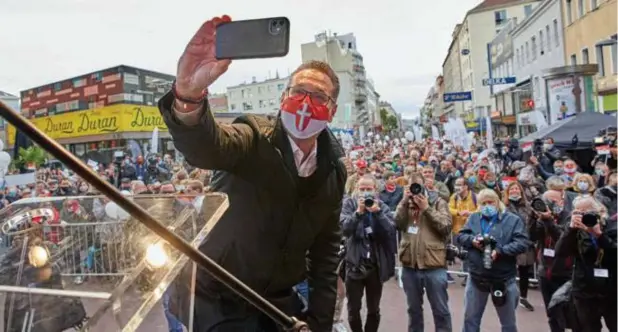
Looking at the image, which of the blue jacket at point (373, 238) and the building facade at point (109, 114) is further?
the building facade at point (109, 114)

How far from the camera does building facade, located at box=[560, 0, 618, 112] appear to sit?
73.1ft

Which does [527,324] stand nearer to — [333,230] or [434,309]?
[434,309]

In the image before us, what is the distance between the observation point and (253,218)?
179 centimetres

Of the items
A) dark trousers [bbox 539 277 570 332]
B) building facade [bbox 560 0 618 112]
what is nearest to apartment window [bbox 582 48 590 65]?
building facade [bbox 560 0 618 112]

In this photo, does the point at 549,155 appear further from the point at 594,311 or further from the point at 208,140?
the point at 208,140

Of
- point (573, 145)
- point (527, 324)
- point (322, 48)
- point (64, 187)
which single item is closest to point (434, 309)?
point (527, 324)

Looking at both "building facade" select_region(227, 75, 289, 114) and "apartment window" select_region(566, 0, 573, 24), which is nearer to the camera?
"apartment window" select_region(566, 0, 573, 24)

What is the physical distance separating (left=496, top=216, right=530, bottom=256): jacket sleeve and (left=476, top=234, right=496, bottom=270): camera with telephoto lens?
2.5 inches

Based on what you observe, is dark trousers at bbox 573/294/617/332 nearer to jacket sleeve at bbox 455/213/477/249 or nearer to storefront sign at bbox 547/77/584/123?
jacket sleeve at bbox 455/213/477/249

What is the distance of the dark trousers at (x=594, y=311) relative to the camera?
4504 millimetres

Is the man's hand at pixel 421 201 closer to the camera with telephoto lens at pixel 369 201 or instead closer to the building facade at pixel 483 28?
the camera with telephoto lens at pixel 369 201

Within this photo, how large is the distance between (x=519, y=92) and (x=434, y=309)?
1580 inches

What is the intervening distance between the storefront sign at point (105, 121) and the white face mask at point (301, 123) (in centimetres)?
2989

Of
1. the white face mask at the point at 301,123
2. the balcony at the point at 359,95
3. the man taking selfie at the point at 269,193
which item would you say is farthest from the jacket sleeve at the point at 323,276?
the balcony at the point at 359,95
